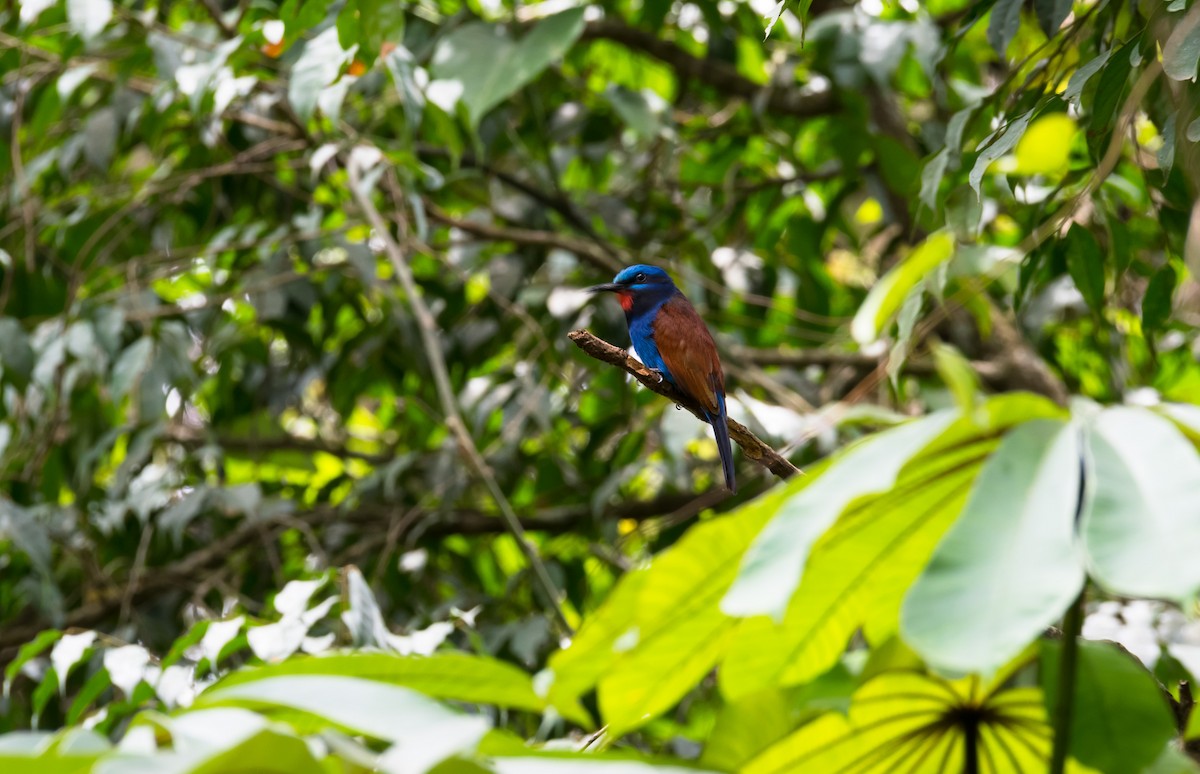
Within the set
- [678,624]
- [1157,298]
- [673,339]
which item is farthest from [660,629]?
[673,339]

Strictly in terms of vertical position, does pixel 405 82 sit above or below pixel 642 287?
above

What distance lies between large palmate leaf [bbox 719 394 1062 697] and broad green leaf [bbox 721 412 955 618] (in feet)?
0.42

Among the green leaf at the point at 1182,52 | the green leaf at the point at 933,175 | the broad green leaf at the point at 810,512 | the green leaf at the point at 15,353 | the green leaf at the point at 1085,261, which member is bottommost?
the green leaf at the point at 15,353

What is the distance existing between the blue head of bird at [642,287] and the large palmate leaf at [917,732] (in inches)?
127

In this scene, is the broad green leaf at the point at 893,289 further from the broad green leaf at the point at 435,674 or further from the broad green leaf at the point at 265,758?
the broad green leaf at the point at 265,758

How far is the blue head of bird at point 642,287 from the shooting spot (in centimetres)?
446

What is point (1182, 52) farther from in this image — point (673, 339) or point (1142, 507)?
point (673, 339)

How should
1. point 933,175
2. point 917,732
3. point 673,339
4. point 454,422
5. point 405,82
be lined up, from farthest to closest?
point 673,339
point 454,422
point 405,82
point 933,175
point 917,732

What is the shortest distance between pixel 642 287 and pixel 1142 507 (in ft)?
12.5

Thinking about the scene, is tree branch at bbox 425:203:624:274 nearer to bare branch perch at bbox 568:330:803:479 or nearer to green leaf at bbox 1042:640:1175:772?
bare branch perch at bbox 568:330:803:479

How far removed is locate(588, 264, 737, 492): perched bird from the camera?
3.85 metres

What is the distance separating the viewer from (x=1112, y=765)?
1.03 meters

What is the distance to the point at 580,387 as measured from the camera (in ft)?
15.4

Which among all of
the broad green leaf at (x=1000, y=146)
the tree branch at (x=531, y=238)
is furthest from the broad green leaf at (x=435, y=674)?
the tree branch at (x=531, y=238)
